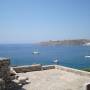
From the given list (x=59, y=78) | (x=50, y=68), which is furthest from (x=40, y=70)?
(x=59, y=78)

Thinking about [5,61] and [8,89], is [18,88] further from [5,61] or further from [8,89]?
[5,61]

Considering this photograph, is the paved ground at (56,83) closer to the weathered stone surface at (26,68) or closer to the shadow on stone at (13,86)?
the shadow on stone at (13,86)

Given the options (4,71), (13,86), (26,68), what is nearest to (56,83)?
(13,86)

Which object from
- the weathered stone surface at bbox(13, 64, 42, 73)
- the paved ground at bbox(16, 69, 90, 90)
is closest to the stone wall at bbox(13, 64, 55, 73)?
the weathered stone surface at bbox(13, 64, 42, 73)

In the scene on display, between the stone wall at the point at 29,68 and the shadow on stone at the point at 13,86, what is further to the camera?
the stone wall at the point at 29,68

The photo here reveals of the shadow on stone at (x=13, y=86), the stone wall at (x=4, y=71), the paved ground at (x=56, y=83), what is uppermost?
the stone wall at (x=4, y=71)

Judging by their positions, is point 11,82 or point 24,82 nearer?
point 11,82

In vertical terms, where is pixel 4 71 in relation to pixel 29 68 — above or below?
above

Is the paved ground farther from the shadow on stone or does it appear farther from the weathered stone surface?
the weathered stone surface

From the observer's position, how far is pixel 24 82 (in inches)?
580

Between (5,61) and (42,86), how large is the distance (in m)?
3.25

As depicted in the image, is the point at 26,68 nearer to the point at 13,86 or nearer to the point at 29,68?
the point at 29,68

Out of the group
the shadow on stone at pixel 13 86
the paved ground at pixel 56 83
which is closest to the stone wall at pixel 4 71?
the shadow on stone at pixel 13 86

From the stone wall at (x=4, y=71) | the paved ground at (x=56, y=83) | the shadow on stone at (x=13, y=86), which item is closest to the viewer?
the stone wall at (x=4, y=71)
